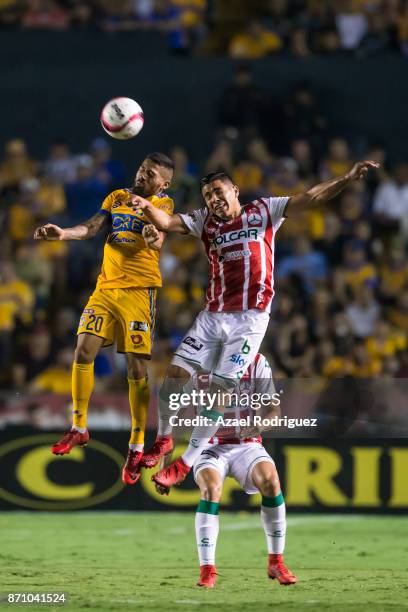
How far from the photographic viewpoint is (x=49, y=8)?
2208 cm

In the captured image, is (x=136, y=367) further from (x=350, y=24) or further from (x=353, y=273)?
(x=350, y=24)

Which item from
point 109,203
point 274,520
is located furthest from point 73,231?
point 274,520

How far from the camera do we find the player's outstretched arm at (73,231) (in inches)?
425

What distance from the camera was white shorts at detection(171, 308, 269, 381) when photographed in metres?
11.3

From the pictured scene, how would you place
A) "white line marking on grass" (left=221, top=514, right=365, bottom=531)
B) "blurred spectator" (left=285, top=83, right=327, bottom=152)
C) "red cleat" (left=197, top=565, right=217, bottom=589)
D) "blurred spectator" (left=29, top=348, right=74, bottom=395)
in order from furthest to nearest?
1. "blurred spectator" (left=285, top=83, right=327, bottom=152)
2. "blurred spectator" (left=29, top=348, right=74, bottom=395)
3. "white line marking on grass" (left=221, top=514, right=365, bottom=531)
4. "red cleat" (left=197, top=565, right=217, bottom=589)

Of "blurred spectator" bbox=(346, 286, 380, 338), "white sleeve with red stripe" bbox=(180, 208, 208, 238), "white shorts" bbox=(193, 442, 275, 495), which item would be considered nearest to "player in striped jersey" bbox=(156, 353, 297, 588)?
"white shorts" bbox=(193, 442, 275, 495)

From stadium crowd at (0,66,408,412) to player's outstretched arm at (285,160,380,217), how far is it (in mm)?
4857

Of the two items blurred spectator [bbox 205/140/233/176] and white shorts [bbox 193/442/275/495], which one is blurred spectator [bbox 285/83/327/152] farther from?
white shorts [bbox 193/442/275/495]

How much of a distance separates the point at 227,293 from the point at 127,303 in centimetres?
87

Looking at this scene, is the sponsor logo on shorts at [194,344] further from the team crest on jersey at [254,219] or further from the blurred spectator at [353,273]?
the blurred spectator at [353,273]

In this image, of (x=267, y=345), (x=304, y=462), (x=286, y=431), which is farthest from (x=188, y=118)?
(x=286, y=431)

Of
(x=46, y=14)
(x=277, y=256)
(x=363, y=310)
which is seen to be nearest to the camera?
(x=363, y=310)

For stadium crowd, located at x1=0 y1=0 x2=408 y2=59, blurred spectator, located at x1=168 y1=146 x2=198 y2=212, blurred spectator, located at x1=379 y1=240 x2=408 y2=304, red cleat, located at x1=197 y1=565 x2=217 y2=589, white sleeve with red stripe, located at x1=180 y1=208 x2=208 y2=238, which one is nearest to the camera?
white sleeve with red stripe, located at x1=180 y1=208 x2=208 y2=238

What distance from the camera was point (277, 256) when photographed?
62.4ft
